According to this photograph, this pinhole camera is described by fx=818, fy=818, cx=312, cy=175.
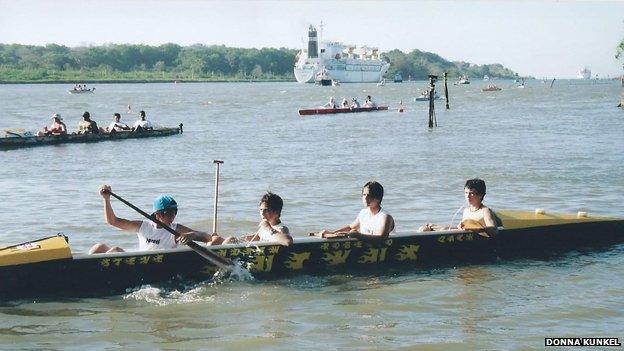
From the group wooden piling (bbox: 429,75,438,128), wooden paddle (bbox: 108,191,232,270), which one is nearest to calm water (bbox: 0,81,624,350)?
wooden paddle (bbox: 108,191,232,270)

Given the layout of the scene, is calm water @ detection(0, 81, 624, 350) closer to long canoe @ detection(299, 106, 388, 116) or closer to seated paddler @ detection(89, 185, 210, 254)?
seated paddler @ detection(89, 185, 210, 254)

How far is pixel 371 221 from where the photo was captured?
11.2m

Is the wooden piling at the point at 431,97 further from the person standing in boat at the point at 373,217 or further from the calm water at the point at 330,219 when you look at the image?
the person standing in boat at the point at 373,217

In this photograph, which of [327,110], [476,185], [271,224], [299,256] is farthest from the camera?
[327,110]

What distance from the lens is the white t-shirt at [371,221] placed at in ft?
36.2

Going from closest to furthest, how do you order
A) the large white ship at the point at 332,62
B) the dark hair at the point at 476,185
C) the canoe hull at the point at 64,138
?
the dark hair at the point at 476,185
the canoe hull at the point at 64,138
the large white ship at the point at 332,62

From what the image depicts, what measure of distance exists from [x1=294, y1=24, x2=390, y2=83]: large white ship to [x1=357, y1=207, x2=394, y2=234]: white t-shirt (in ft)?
470

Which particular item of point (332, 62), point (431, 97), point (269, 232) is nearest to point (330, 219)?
point (269, 232)

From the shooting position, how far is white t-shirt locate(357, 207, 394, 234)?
1103 centimetres

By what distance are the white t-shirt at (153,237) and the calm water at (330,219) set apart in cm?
54

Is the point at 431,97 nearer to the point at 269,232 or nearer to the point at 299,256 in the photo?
A: the point at 299,256

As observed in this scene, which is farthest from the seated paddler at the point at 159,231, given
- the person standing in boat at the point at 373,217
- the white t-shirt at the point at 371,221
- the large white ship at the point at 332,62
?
the large white ship at the point at 332,62

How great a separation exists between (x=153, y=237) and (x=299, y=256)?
6.34ft

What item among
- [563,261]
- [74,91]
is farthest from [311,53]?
[563,261]
